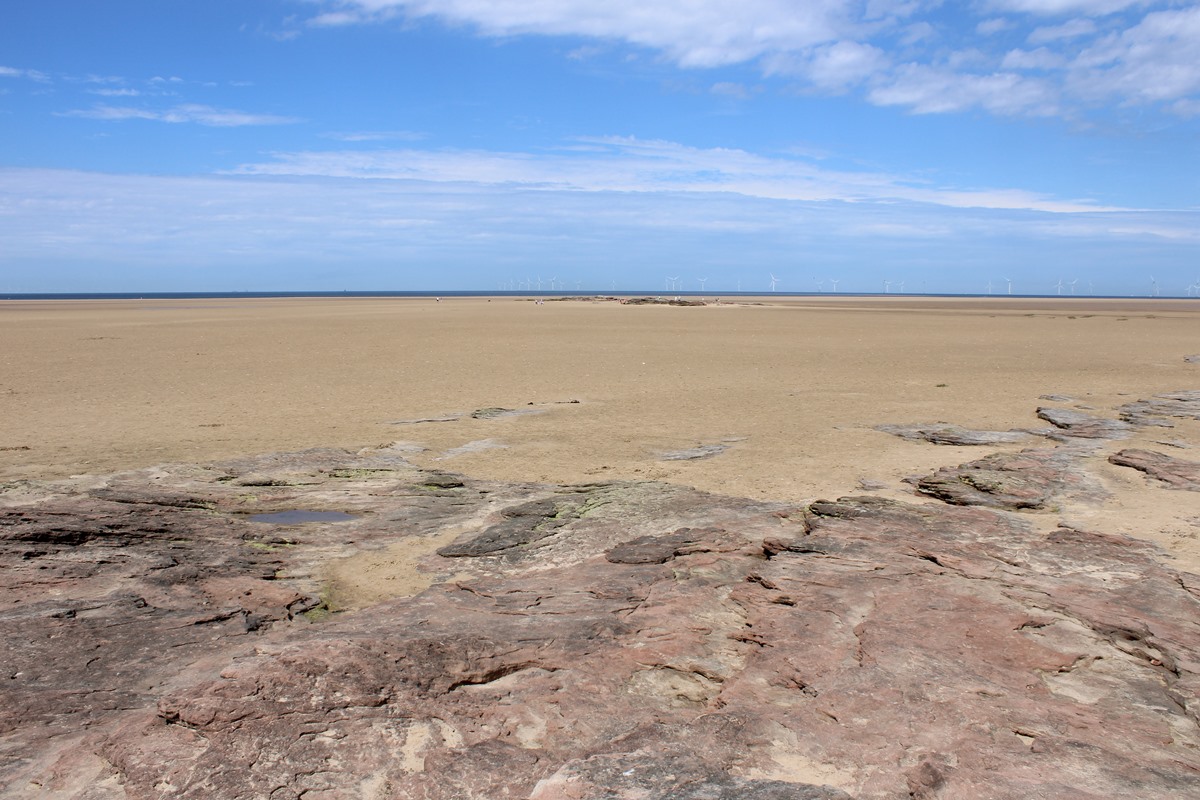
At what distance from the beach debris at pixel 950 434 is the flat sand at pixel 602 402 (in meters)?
0.31

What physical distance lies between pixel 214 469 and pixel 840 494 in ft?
18.9

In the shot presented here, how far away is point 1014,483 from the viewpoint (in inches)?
287

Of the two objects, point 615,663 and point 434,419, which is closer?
point 615,663

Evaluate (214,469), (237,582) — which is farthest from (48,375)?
(237,582)

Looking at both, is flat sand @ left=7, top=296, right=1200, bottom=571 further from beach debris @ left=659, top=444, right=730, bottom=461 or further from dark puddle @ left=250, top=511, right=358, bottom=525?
dark puddle @ left=250, top=511, right=358, bottom=525

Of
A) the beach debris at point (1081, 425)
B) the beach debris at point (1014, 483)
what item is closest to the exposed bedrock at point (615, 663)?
the beach debris at point (1014, 483)

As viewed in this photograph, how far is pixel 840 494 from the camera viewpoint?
24.2ft

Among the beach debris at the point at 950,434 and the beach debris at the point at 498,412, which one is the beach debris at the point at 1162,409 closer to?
the beach debris at the point at 950,434

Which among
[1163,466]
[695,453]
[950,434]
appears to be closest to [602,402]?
[695,453]

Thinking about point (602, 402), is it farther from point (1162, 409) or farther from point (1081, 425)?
point (1162, 409)

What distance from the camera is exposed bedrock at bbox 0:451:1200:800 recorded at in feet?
9.92

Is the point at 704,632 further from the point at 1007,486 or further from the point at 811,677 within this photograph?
the point at 1007,486

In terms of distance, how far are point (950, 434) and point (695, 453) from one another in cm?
309

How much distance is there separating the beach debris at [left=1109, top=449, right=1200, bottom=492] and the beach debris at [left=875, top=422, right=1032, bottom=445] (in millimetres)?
1338
